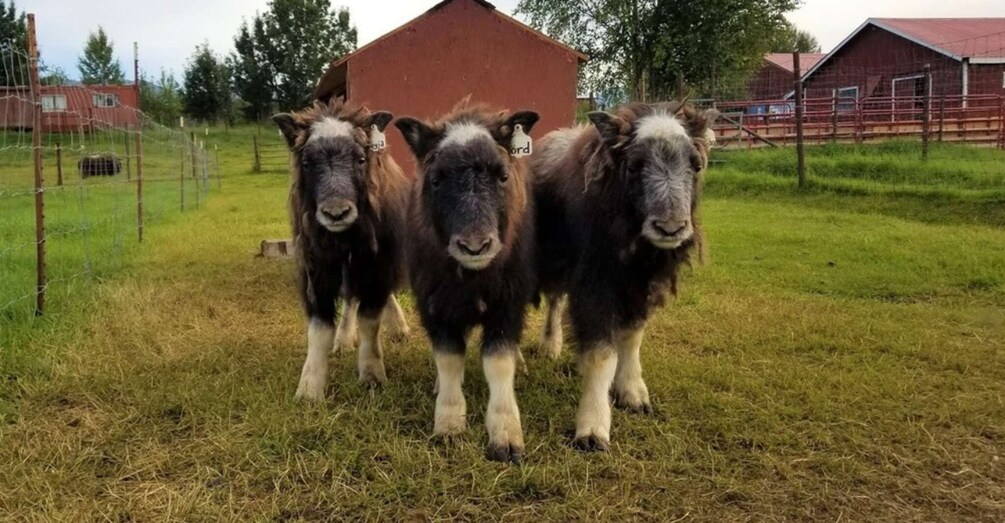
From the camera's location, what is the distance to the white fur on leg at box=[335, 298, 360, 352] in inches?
240

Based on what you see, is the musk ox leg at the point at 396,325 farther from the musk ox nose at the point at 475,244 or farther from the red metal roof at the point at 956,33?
the red metal roof at the point at 956,33

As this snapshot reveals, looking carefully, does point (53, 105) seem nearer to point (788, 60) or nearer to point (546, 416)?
point (546, 416)

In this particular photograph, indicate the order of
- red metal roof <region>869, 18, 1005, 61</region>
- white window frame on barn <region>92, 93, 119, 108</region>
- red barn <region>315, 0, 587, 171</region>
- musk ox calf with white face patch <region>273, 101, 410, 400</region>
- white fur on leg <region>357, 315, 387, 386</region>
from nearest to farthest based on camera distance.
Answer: musk ox calf with white face patch <region>273, 101, 410, 400</region>
white fur on leg <region>357, 315, 387, 386</region>
red barn <region>315, 0, 587, 171</region>
white window frame on barn <region>92, 93, 119, 108</region>
red metal roof <region>869, 18, 1005, 61</region>

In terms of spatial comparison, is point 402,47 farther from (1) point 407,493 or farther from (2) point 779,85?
(2) point 779,85

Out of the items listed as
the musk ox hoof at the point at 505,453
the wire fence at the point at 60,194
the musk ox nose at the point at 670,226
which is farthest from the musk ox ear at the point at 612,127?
the wire fence at the point at 60,194

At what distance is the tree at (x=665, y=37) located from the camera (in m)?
29.2

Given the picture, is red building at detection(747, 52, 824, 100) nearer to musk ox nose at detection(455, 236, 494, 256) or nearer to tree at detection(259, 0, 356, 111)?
tree at detection(259, 0, 356, 111)

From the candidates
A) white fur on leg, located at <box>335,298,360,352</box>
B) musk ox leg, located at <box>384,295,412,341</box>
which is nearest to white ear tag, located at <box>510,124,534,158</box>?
white fur on leg, located at <box>335,298,360,352</box>

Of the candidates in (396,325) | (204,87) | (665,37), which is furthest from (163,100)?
(396,325)

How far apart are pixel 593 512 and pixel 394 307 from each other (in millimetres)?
3370

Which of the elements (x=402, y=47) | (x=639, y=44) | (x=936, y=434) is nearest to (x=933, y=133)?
(x=639, y=44)

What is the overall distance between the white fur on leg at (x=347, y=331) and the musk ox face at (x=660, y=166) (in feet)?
9.30

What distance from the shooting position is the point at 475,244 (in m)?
3.67

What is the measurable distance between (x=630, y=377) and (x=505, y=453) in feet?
3.97
